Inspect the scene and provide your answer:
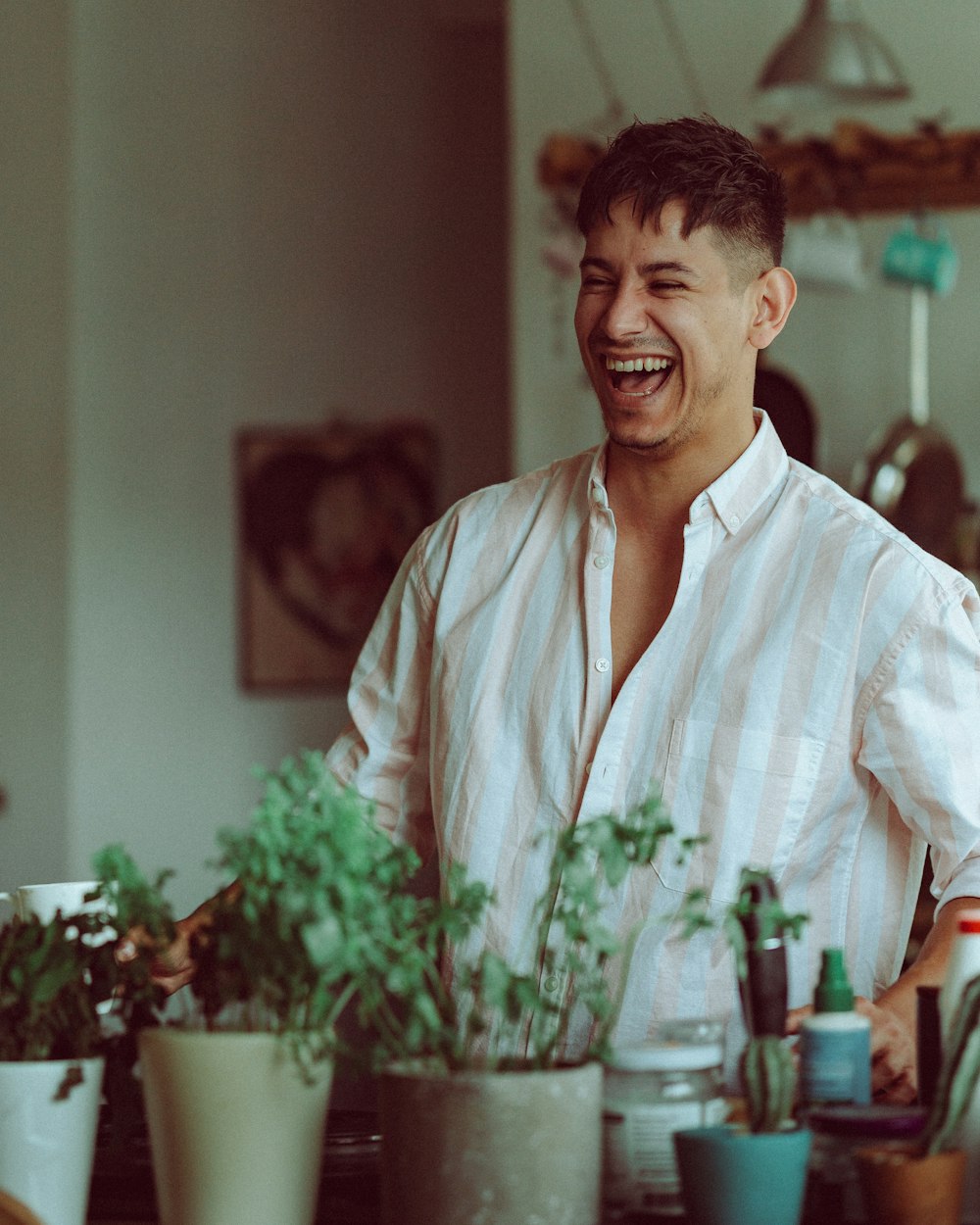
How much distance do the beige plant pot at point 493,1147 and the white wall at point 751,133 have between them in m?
2.75

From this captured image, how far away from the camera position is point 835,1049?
1.08 meters

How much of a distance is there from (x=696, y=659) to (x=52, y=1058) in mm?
743

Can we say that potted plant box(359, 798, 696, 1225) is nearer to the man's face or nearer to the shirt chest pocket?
the shirt chest pocket

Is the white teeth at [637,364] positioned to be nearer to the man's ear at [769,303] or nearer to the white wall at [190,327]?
the man's ear at [769,303]

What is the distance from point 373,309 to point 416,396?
282 mm

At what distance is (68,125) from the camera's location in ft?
14.3

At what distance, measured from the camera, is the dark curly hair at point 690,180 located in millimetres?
1585

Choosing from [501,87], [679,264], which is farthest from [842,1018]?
[501,87]

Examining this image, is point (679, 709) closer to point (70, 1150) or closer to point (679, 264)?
point (679, 264)

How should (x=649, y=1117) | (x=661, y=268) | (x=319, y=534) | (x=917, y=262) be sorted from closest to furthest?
(x=649, y=1117), (x=661, y=268), (x=917, y=262), (x=319, y=534)

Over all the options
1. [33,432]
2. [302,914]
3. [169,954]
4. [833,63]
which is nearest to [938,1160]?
[302,914]

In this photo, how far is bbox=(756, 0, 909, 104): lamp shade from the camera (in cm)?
296

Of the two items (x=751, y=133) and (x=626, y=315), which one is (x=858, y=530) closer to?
(x=626, y=315)

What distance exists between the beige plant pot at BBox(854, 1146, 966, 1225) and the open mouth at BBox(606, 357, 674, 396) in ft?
2.82
